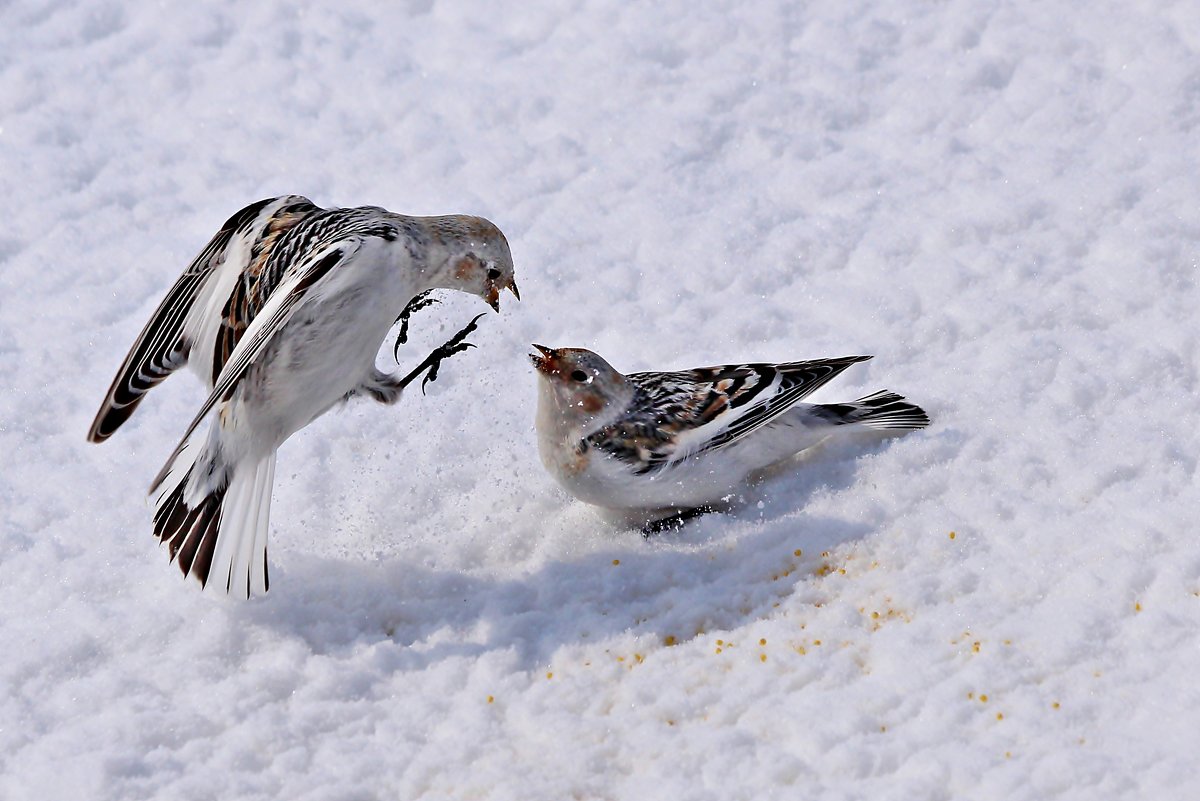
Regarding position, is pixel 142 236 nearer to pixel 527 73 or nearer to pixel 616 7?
pixel 527 73

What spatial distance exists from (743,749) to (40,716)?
6.73ft

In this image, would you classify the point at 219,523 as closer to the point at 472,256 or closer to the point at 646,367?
the point at 472,256

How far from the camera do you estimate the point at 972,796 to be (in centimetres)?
331

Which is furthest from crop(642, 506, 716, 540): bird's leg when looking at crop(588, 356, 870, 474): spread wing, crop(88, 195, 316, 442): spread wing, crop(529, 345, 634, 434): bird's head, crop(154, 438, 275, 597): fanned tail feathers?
crop(88, 195, 316, 442): spread wing

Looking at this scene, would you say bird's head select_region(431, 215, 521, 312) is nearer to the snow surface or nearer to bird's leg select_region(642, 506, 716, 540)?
the snow surface

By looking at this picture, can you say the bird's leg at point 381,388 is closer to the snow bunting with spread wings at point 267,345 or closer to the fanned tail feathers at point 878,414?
the snow bunting with spread wings at point 267,345

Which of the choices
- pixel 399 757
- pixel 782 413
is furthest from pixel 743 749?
pixel 782 413

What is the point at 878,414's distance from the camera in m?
4.79

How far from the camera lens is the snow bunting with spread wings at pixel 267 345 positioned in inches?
169

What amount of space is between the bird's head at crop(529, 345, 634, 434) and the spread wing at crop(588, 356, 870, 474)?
56 millimetres

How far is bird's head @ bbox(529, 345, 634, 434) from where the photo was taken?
15.0ft

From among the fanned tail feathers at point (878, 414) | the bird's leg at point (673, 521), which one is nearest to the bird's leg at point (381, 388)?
the bird's leg at point (673, 521)

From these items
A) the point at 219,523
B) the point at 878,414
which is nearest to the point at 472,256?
the point at 219,523

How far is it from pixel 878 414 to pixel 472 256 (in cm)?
151
